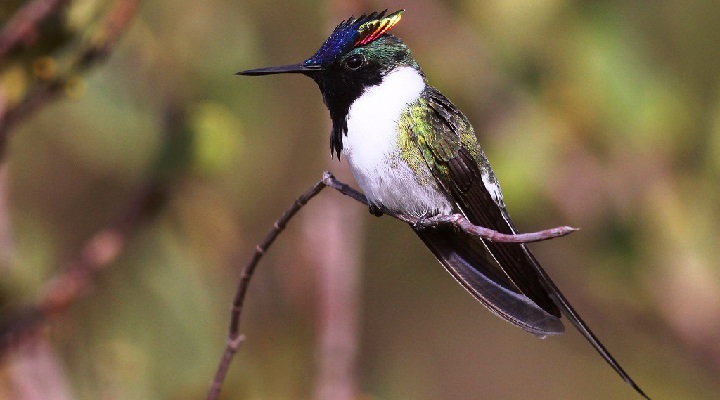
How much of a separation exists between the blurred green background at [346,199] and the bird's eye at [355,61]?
1.04m

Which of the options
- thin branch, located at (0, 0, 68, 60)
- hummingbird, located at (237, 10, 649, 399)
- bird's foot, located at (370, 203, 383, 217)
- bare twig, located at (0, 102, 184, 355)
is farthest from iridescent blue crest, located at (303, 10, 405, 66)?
bare twig, located at (0, 102, 184, 355)

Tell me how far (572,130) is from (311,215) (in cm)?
100

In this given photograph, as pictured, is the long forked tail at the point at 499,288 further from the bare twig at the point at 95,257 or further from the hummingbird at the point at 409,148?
the bare twig at the point at 95,257

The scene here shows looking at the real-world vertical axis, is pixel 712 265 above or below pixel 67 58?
below

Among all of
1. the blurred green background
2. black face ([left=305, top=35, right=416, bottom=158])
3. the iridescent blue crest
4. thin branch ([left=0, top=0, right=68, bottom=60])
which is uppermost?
thin branch ([left=0, top=0, right=68, bottom=60])

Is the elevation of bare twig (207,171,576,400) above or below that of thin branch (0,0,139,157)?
below

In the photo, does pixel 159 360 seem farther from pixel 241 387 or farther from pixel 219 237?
pixel 219 237

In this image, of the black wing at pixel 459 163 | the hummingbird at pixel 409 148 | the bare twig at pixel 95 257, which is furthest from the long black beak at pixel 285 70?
the bare twig at pixel 95 257

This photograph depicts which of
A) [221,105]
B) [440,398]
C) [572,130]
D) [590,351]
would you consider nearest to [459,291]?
[440,398]

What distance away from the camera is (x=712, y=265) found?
145 inches

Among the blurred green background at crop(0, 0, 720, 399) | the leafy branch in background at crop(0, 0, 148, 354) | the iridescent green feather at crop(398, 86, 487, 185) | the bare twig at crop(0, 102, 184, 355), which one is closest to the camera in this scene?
the iridescent green feather at crop(398, 86, 487, 185)

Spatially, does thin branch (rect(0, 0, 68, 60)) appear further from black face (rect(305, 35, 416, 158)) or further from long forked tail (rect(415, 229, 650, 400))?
long forked tail (rect(415, 229, 650, 400))

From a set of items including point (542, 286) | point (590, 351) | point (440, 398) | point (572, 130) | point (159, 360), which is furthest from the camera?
point (440, 398)

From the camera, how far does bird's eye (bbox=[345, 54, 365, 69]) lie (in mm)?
2215
